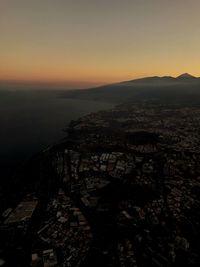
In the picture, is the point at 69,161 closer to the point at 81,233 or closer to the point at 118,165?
the point at 118,165

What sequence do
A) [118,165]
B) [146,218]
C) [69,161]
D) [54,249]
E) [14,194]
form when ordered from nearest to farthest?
[54,249]
[146,218]
[14,194]
[118,165]
[69,161]

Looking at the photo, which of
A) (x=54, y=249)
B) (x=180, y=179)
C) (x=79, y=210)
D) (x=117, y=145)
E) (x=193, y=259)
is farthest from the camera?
(x=117, y=145)

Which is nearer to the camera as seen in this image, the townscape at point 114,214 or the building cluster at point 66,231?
the townscape at point 114,214

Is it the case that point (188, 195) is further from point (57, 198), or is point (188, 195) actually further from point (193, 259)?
point (57, 198)

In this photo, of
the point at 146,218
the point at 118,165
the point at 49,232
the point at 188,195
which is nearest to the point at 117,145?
the point at 118,165

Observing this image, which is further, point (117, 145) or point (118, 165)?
point (117, 145)

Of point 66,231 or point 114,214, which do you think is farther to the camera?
point 114,214

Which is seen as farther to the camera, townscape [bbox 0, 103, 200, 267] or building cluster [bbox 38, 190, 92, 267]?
building cluster [bbox 38, 190, 92, 267]
